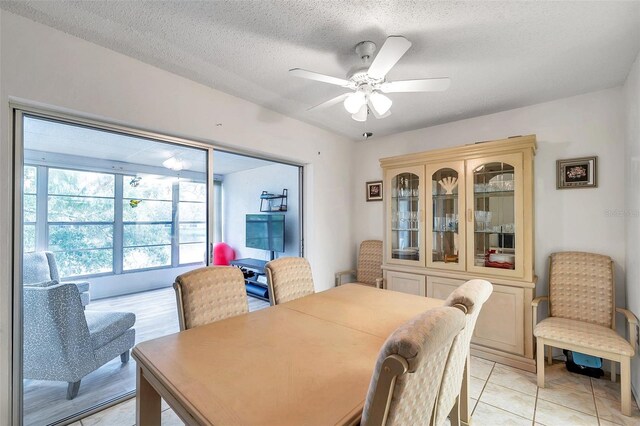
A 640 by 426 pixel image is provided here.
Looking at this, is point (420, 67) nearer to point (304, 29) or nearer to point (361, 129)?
point (304, 29)

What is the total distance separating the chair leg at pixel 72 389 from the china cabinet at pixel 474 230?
2.88 m

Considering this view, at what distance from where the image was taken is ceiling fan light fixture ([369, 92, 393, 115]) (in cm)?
189

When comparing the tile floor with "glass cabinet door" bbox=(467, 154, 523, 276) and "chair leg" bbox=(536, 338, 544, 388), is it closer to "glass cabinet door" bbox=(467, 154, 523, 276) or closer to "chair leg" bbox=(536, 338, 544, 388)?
"chair leg" bbox=(536, 338, 544, 388)

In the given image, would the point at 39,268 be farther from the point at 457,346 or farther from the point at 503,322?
the point at 503,322

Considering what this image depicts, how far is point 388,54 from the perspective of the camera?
1509 millimetres

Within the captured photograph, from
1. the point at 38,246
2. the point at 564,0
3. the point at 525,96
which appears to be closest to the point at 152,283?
the point at 38,246

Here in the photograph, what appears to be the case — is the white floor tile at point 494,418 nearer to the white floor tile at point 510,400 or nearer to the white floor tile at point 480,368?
the white floor tile at point 510,400

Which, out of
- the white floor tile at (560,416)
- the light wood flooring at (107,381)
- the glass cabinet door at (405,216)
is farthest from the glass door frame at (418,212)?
the light wood flooring at (107,381)

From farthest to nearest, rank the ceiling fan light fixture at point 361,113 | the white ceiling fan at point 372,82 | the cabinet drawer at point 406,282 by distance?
the cabinet drawer at point 406,282 < the ceiling fan light fixture at point 361,113 < the white ceiling fan at point 372,82

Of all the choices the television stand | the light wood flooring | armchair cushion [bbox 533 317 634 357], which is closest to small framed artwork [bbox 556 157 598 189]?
armchair cushion [bbox 533 317 634 357]

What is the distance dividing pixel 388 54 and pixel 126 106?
1798 mm

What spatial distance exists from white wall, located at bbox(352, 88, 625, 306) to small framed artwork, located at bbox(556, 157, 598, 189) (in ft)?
0.14

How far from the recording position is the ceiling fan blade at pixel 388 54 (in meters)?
1.39

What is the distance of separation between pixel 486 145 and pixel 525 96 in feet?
1.76
